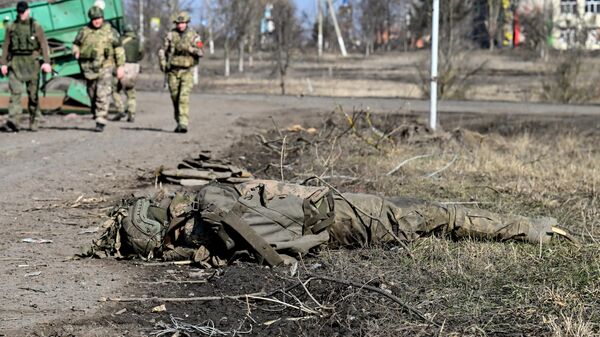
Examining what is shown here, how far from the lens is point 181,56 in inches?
506

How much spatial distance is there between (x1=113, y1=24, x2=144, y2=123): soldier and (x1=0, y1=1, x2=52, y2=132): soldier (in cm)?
296

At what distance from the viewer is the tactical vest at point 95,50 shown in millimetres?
12984

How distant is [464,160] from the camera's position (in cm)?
1074

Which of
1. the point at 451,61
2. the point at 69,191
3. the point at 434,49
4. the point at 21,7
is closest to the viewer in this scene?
the point at 69,191

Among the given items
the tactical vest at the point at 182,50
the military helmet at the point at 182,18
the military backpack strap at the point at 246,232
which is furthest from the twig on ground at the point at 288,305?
the military helmet at the point at 182,18

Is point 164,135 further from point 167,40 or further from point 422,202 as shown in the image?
point 422,202

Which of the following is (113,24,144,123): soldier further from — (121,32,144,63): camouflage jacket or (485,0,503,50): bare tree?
(485,0,503,50): bare tree

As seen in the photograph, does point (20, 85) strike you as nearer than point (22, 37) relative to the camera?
No

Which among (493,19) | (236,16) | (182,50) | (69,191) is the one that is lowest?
(69,191)

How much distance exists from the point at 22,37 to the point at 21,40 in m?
0.04

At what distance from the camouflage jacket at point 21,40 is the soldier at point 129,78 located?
3.03 meters

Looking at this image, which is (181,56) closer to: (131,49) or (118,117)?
(118,117)

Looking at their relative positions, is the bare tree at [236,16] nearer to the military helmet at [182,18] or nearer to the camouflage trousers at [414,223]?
the military helmet at [182,18]

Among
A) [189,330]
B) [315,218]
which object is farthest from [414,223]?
[189,330]
